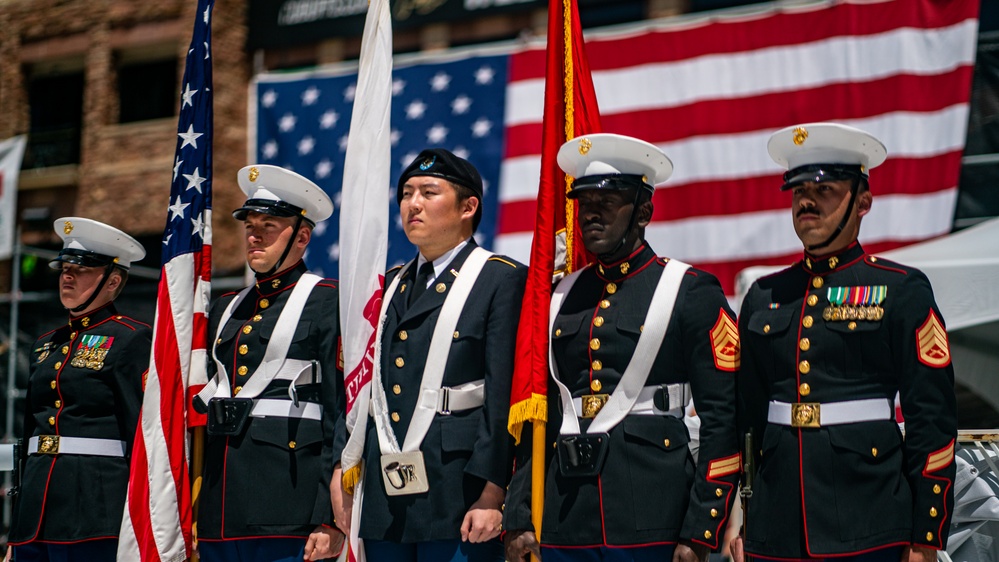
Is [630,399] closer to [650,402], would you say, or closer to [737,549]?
[650,402]

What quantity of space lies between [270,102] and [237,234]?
3.66 metres

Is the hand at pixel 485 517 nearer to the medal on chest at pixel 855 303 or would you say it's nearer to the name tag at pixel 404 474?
the name tag at pixel 404 474

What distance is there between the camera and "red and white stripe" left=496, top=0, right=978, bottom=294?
755 cm

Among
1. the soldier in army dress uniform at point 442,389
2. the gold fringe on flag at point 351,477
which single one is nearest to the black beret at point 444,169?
the soldier in army dress uniform at point 442,389

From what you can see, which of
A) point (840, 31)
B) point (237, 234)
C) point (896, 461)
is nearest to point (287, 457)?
point (896, 461)

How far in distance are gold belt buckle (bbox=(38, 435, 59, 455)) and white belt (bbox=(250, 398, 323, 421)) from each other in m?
1.06

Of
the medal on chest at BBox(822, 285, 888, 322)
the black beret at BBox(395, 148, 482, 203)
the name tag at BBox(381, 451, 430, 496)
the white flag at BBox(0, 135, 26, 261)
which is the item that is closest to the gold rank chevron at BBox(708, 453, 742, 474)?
the medal on chest at BBox(822, 285, 888, 322)

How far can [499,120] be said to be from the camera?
359 inches

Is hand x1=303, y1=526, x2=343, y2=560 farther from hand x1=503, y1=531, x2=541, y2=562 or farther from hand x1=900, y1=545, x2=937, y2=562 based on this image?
hand x1=900, y1=545, x2=937, y2=562

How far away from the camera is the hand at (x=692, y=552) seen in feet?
10.00

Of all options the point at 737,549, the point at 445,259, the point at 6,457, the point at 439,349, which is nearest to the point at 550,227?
the point at 445,259

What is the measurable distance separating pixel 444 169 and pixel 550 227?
1.37ft

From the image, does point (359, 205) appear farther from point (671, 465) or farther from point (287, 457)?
point (671, 465)

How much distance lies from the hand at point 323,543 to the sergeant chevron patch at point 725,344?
1.41 meters
